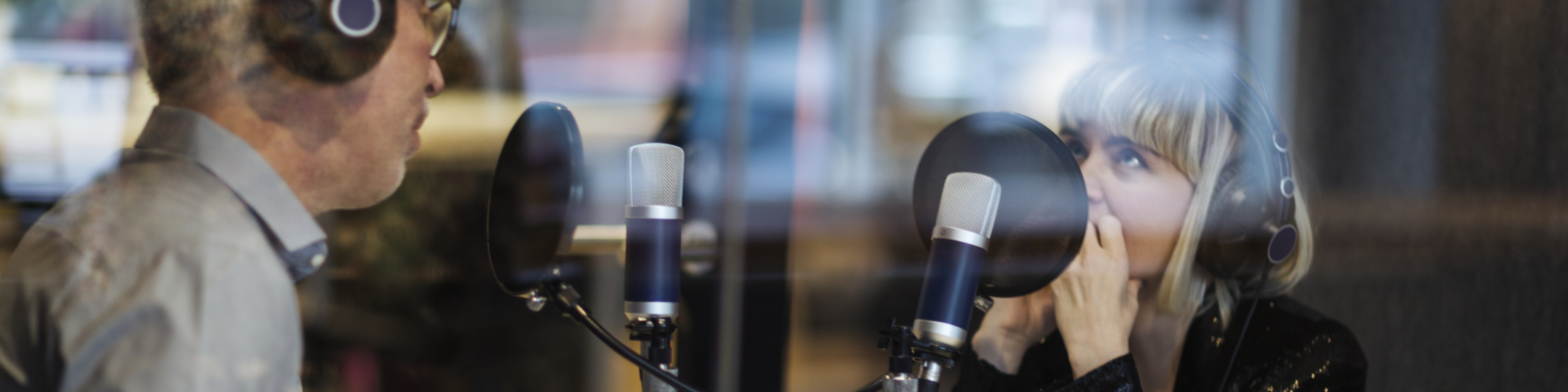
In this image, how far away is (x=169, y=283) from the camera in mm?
584

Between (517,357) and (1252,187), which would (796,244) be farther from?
(1252,187)

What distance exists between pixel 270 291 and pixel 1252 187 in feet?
2.63

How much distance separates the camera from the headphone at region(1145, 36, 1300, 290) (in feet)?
2.76

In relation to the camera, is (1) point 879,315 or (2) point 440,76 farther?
(1) point 879,315

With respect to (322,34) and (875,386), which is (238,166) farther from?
(875,386)

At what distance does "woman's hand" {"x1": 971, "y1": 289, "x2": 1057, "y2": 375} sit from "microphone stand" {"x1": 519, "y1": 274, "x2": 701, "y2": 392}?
346mm

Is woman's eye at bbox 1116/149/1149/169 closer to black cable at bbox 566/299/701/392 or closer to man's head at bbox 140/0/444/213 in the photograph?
black cable at bbox 566/299/701/392

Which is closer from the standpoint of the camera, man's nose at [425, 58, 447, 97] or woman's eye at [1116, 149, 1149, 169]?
man's nose at [425, 58, 447, 97]

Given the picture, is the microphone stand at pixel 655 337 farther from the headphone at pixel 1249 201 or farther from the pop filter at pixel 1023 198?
the headphone at pixel 1249 201

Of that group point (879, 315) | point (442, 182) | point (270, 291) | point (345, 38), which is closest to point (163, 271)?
point (270, 291)

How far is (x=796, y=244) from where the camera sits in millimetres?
1326

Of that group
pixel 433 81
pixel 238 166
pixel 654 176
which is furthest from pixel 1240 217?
pixel 238 166

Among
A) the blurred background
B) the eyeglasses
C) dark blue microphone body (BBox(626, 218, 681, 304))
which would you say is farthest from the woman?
the eyeglasses

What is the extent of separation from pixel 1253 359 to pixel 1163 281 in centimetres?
11
